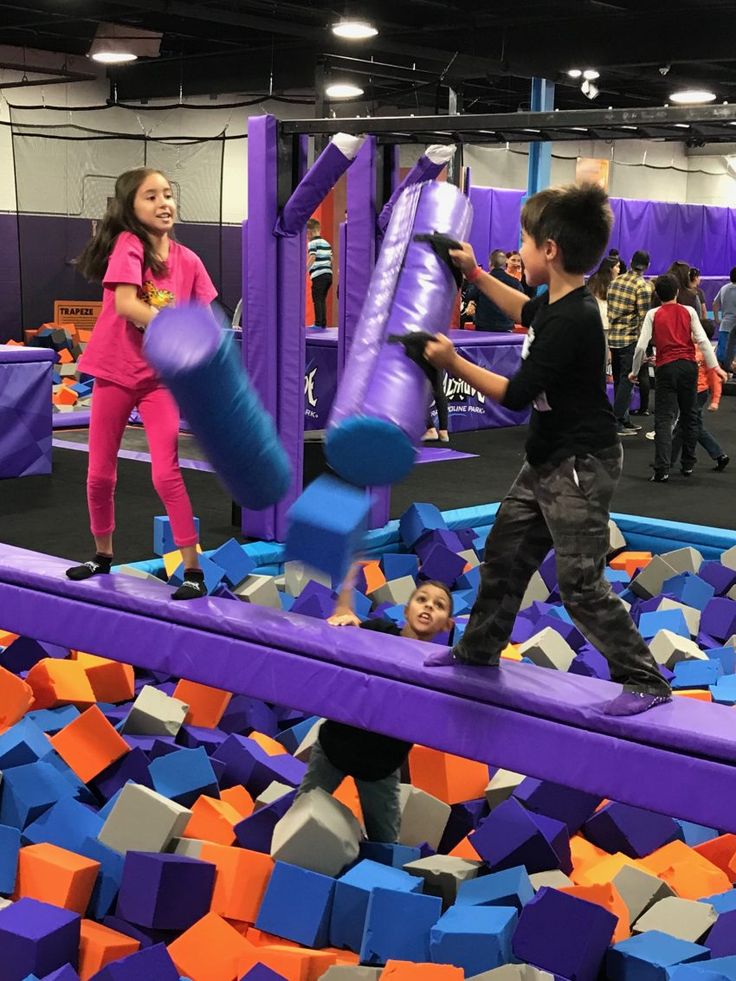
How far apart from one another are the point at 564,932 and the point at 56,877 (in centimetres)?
119

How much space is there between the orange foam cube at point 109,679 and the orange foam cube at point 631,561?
2.81m

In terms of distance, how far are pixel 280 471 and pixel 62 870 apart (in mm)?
1086

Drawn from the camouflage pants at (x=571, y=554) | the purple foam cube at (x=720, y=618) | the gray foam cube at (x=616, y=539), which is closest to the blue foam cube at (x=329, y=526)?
the camouflage pants at (x=571, y=554)

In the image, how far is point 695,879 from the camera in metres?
3.15

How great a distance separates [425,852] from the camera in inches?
130

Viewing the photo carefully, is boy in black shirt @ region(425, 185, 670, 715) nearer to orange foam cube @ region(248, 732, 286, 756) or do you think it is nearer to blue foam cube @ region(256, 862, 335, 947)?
blue foam cube @ region(256, 862, 335, 947)

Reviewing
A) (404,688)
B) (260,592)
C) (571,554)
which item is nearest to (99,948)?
(404,688)

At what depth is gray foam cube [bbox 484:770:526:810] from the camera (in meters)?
3.52

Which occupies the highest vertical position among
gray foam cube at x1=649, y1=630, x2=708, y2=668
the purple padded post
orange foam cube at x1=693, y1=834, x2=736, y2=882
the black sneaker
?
the purple padded post

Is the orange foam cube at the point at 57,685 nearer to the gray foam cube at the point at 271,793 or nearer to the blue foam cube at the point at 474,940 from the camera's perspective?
the gray foam cube at the point at 271,793

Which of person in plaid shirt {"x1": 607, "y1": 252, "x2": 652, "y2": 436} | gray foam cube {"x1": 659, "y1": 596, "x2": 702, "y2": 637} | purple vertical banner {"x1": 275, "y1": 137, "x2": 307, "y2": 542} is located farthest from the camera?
person in plaid shirt {"x1": 607, "y1": 252, "x2": 652, "y2": 436}

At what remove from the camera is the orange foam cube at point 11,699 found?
12.6ft

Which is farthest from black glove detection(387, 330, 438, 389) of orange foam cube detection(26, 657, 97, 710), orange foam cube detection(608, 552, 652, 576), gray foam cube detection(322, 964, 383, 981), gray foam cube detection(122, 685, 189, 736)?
orange foam cube detection(608, 552, 652, 576)

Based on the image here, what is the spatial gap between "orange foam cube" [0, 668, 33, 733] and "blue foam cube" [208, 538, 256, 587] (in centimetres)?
134
